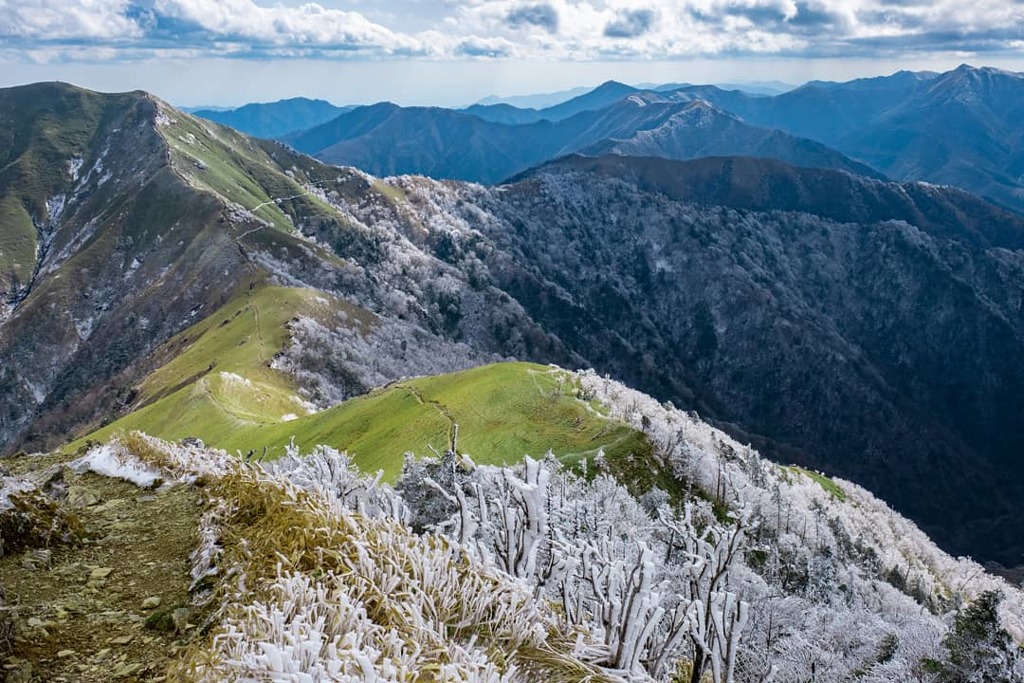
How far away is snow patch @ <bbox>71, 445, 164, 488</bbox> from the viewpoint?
42.9ft

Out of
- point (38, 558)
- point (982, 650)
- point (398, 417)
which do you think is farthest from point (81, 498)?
point (398, 417)

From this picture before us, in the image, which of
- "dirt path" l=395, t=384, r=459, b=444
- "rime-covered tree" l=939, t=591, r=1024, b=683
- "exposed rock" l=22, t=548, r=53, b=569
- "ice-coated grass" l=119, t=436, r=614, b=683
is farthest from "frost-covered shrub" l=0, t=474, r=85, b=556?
"dirt path" l=395, t=384, r=459, b=444

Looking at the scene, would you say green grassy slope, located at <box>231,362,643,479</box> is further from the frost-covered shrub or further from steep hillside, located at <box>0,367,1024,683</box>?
the frost-covered shrub

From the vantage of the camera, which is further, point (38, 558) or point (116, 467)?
point (116, 467)

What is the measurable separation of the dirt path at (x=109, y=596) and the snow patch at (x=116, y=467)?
1057 millimetres

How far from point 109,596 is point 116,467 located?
6.39 metres

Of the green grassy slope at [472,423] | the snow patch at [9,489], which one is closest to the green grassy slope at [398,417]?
the green grassy slope at [472,423]

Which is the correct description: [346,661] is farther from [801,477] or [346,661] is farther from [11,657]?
[801,477]

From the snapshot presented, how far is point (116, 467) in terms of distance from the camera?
46.5ft

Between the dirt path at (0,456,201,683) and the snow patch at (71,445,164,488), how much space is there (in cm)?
106

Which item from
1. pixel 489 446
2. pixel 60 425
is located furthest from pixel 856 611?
pixel 60 425

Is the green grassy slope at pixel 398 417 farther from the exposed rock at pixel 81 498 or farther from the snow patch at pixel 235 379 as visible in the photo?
the exposed rock at pixel 81 498

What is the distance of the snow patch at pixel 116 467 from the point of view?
13.1 metres

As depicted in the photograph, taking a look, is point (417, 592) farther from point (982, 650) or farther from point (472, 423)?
point (472, 423)
